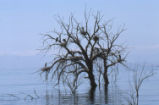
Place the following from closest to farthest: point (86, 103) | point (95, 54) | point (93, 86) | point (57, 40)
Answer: point (86, 103) → point (57, 40) → point (95, 54) → point (93, 86)

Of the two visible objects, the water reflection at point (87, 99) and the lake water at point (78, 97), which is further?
the lake water at point (78, 97)

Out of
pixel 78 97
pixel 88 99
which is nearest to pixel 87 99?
pixel 88 99

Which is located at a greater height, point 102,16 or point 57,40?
point 102,16

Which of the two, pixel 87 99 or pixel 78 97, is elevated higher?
pixel 78 97

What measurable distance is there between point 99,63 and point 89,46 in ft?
8.85

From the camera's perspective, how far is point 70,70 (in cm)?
4875

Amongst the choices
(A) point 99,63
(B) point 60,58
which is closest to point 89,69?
(A) point 99,63

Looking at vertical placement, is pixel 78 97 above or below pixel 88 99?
above

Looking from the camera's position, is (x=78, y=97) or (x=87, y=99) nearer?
(x=87, y=99)

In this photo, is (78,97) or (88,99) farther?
(78,97)

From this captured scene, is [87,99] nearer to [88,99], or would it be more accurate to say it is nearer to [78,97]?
[88,99]

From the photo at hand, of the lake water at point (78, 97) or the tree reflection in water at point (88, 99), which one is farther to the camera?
the lake water at point (78, 97)

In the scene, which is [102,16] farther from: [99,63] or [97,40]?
[99,63]

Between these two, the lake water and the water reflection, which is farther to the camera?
the lake water
